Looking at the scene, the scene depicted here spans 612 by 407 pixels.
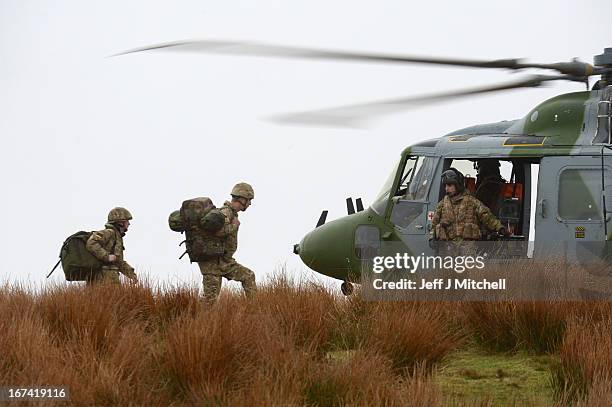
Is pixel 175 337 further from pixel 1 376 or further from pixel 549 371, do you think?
pixel 549 371

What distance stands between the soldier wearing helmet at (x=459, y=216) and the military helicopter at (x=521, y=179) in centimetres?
34

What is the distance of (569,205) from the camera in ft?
35.6

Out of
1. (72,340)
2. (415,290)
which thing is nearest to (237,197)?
(415,290)

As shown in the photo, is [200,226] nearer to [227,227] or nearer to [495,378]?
[227,227]

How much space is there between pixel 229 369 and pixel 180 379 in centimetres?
38

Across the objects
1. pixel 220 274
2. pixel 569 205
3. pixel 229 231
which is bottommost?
pixel 220 274

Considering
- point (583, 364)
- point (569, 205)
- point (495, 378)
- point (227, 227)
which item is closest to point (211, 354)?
point (495, 378)

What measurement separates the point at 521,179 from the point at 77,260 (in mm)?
5194

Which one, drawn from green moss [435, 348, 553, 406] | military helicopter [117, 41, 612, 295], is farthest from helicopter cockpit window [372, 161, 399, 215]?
green moss [435, 348, 553, 406]

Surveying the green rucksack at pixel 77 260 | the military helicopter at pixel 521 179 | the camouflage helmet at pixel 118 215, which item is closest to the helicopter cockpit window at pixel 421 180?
the military helicopter at pixel 521 179

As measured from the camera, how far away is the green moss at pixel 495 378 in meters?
7.60

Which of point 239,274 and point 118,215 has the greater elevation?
point 118,215

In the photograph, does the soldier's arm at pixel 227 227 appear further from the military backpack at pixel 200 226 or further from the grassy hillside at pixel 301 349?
the grassy hillside at pixel 301 349

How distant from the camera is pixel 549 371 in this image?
842 centimetres
